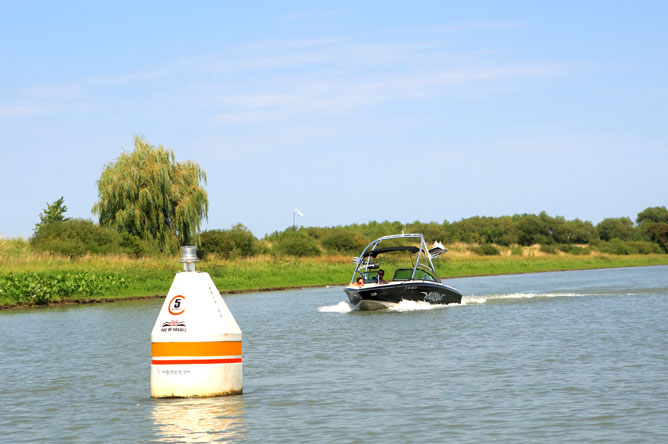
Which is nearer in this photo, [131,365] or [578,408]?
[578,408]

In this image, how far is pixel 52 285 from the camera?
146ft

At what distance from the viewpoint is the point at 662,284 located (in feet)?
188

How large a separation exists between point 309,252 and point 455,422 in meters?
69.9

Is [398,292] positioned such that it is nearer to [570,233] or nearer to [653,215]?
[570,233]

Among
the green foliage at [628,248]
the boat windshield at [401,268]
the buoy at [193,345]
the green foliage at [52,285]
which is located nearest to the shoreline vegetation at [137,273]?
the green foliage at [52,285]

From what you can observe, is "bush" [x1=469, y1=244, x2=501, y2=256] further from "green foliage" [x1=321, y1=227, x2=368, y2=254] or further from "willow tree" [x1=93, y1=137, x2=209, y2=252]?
"willow tree" [x1=93, y1=137, x2=209, y2=252]

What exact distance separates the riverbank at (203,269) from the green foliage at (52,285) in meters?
0.07

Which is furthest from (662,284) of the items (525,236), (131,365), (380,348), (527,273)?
(525,236)

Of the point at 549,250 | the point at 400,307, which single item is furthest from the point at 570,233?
the point at 400,307

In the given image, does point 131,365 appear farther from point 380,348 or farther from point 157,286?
point 157,286

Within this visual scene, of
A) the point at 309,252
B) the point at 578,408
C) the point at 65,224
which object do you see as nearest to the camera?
the point at 578,408

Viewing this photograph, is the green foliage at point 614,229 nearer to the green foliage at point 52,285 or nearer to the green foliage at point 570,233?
the green foliage at point 570,233

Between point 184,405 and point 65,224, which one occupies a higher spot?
point 65,224

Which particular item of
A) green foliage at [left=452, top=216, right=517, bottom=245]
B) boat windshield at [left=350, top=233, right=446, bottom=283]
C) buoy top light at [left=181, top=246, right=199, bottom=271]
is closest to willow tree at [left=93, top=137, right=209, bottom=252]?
boat windshield at [left=350, top=233, right=446, bottom=283]
